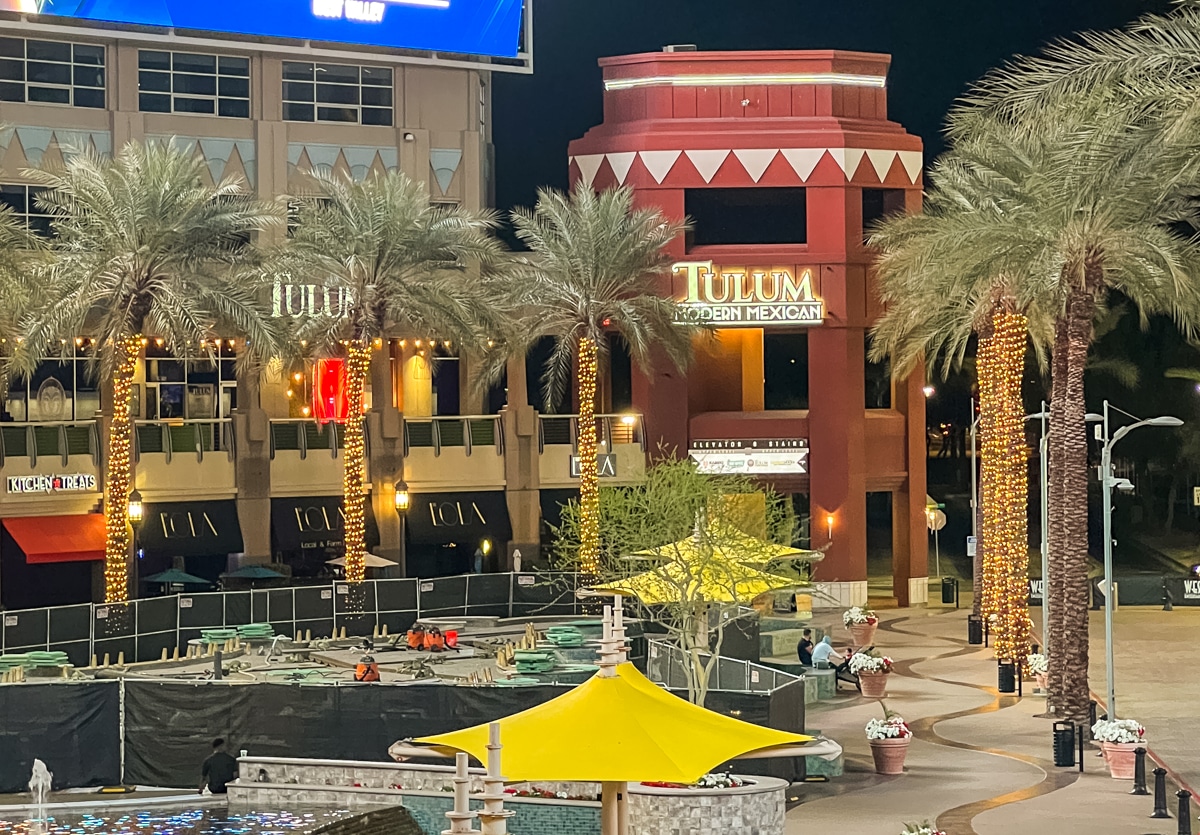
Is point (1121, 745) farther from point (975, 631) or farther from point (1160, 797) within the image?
point (975, 631)

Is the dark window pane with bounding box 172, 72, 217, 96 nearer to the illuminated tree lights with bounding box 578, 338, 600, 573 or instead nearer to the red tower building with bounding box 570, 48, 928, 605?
the red tower building with bounding box 570, 48, 928, 605

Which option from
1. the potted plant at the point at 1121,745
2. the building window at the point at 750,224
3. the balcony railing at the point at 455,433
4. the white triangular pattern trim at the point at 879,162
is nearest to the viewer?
the potted plant at the point at 1121,745

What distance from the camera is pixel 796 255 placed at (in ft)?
207

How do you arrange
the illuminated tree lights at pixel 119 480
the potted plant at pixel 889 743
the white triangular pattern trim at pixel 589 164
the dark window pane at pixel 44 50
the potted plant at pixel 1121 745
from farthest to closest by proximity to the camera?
the white triangular pattern trim at pixel 589 164 < the dark window pane at pixel 44 50 < the illuminated tree lights at pixel 119 480 < the potted plant at pixel 889 743 < the potted plant at pixel 1121 745

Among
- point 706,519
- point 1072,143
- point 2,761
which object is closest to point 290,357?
point 706,519

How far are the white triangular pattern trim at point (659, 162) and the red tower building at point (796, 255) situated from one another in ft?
0.11

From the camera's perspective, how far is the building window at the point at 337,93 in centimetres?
6450

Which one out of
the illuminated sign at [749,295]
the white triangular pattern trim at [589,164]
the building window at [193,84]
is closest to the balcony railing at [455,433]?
the illuminated sign at [749,295]

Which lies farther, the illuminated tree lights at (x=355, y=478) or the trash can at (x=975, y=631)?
the trash can at (x=975, y=631)

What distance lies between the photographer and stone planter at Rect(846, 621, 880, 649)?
50188 mm

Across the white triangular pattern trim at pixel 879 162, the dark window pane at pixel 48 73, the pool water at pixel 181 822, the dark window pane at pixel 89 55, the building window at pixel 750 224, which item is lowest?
the pool water at pixel 181 822

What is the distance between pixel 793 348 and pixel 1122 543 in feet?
62.1

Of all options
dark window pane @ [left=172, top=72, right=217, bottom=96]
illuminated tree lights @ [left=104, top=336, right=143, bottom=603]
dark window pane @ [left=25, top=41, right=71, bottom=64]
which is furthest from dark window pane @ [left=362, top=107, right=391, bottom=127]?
illuminated tree lights @ [left=104, top=336, right=143, bottom=603]

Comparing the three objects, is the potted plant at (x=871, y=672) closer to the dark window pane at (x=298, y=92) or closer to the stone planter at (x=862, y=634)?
the stone planter at (x=862, y=634)
